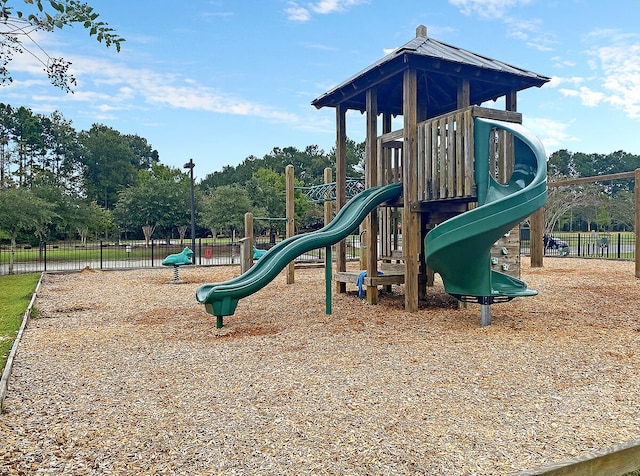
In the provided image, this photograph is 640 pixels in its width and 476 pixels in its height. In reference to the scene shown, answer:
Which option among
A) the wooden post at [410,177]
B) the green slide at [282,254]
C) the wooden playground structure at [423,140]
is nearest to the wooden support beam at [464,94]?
the wooden playground structure at [423,140]

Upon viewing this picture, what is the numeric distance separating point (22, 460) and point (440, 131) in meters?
6.85

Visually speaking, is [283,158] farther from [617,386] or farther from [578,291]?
[617,386]

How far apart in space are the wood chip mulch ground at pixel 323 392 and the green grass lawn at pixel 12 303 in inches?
10.6

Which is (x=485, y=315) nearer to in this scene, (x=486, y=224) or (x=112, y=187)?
(x=486, y=224)

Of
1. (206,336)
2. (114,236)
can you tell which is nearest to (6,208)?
(206,336)

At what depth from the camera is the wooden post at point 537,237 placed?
1422cm

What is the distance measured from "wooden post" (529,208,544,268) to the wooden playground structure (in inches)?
197

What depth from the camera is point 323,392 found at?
4457mm

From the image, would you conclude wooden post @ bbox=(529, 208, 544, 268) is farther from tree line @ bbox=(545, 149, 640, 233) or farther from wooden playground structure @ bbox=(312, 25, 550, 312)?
tree line @ bbox=(545, 149, 640, 233)

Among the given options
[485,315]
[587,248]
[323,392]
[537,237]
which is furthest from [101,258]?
[587,248]

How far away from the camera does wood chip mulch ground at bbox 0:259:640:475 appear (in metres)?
3.24

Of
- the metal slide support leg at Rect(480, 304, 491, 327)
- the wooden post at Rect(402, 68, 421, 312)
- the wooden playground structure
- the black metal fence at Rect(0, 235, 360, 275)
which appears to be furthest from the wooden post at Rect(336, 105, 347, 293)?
the black metal fence at Rect(0, 235, 360, 275)

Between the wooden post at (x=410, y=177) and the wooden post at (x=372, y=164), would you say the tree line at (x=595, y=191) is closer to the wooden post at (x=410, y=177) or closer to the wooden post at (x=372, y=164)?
the wooden post at (x=372, y=164)

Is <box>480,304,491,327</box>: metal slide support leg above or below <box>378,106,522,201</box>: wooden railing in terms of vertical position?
below
